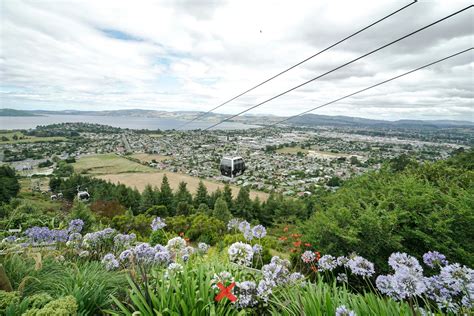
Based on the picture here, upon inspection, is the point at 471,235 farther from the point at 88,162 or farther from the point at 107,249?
the point at 88,162

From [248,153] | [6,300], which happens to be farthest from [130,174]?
[6,300]

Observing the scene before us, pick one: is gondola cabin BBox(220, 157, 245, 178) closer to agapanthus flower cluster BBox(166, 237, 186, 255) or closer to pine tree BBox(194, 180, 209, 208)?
agapanthus flower cluster BBox(166, 237, 186, 255)

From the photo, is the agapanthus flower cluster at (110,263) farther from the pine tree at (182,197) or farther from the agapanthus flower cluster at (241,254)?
the pine tree at (182,197)

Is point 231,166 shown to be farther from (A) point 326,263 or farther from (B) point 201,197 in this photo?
(B) point 201,197

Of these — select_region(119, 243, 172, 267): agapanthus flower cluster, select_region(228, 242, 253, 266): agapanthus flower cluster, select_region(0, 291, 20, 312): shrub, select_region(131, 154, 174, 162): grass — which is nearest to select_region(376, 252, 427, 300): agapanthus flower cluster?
select_region(228, 242, 253, 266): agapanthus flower cluster

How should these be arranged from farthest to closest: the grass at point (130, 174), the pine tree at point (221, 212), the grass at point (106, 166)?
the grass at point (106, 166), the grass at point (130, 174), the pine tree at point (221, 212)

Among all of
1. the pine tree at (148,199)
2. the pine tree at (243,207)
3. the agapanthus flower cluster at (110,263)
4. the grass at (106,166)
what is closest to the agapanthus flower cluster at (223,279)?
the agapanthus flower cluster at (110,263)

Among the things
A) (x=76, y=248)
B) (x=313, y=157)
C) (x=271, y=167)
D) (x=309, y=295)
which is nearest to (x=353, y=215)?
(x=309, y=295)
